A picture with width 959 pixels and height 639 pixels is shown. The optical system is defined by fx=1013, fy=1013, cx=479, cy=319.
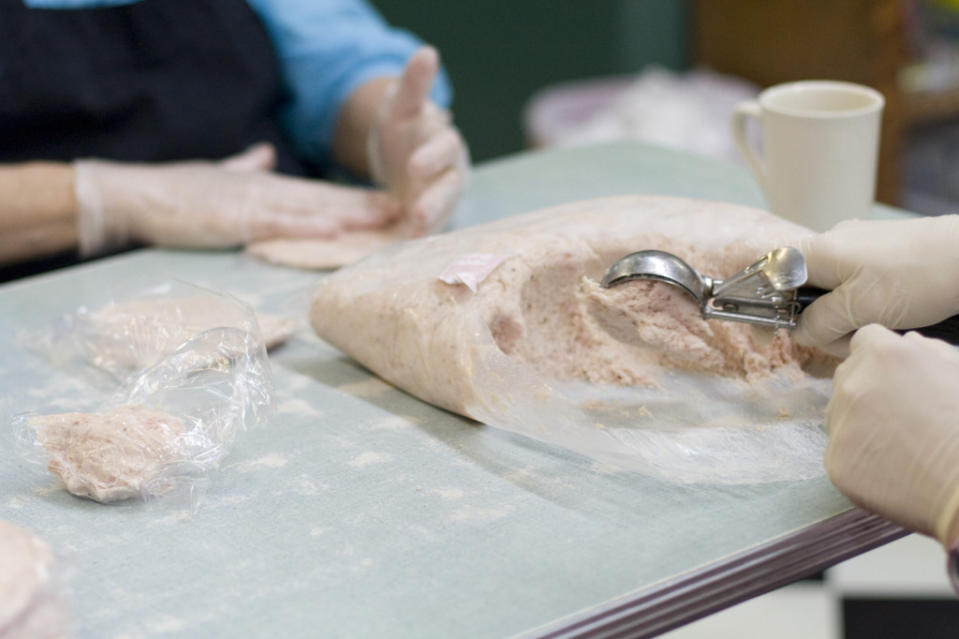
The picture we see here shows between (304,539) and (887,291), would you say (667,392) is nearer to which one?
(887,291)

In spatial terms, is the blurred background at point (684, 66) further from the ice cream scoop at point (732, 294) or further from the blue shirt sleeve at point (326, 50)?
the ice cream scoop at point (732, 294)

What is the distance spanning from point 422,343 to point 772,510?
337 mm

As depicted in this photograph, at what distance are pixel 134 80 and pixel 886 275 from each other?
3.61 ft

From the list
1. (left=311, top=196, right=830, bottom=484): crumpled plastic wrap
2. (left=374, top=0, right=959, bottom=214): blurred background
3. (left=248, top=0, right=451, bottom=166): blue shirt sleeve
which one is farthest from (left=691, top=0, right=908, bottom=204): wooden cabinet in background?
(left=311, top=196, right=830, bottom=484): crumpled plastic wrap

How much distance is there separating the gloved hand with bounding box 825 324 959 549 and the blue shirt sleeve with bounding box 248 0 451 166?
113 cm

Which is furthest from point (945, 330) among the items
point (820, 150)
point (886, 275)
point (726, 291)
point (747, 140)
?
point (747, 140)

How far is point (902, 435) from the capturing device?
0.71 m

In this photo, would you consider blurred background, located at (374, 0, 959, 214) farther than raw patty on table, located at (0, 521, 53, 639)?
Yes

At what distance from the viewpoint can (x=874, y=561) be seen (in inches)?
72.9

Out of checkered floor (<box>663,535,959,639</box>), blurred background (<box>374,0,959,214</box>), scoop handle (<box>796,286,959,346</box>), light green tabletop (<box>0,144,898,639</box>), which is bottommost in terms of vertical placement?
checkered floor (<box>663,535,959,639</box>)

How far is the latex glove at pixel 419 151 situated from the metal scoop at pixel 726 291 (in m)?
0.49

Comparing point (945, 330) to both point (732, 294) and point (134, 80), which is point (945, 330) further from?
point (134, 80)

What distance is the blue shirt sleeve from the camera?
1.66 meters

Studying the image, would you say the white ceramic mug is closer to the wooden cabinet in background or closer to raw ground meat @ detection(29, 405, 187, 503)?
raw ground meat @ detection(29, 405, 187, 503)
